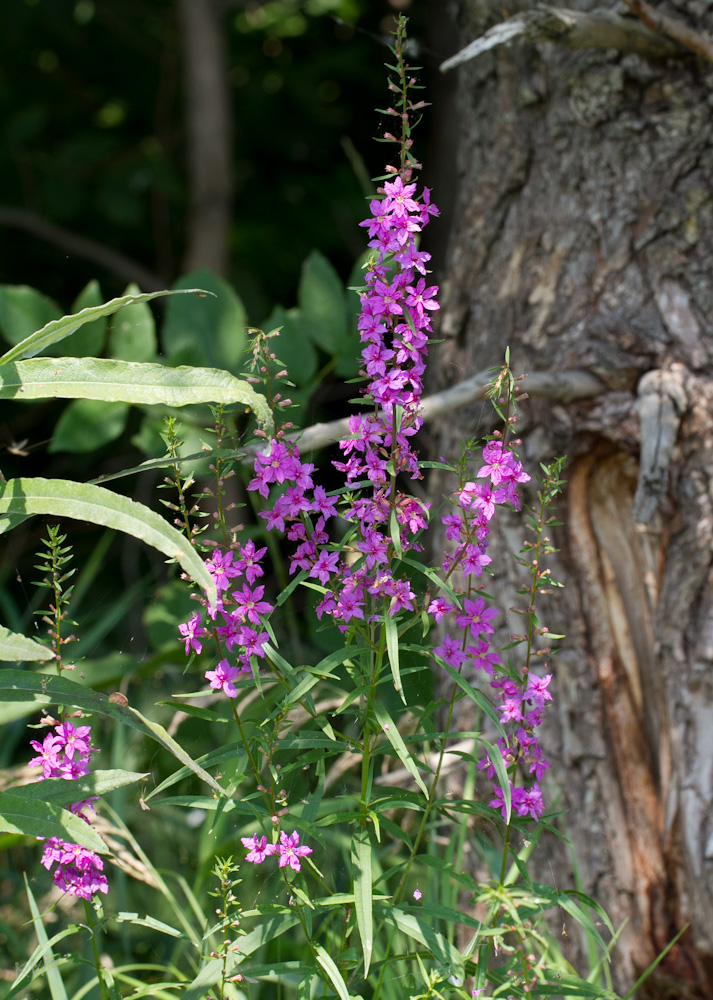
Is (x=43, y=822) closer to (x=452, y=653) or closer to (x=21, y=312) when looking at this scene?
(x=452, y=653)

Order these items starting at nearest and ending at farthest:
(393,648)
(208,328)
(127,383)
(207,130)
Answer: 1. (393,648)
2. (127,383)
3. (208,328)
4. (207,130)

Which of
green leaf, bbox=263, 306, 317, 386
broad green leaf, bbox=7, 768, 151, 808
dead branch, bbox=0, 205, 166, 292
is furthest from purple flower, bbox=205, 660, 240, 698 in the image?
dead branch, bbox=0, 205, 166, 292

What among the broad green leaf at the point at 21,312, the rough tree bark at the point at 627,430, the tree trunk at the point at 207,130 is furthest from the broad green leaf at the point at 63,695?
the tree trunk at the point at 207,130

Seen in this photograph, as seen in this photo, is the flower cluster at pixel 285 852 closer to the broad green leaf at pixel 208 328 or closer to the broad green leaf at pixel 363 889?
the broad green leaf at pixel 363 889

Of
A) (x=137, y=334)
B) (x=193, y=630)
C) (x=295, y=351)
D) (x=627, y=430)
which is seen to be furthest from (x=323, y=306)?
(x=193, y=630)

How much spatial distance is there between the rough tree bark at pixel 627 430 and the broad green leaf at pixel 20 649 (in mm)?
929

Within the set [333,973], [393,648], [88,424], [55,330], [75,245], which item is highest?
[75,245]

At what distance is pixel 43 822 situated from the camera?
0.77 m

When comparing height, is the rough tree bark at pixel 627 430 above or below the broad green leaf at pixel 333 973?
above

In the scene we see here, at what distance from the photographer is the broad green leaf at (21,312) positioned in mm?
1717

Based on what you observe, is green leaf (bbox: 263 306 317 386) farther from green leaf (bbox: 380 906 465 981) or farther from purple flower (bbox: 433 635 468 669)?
green leaf (bbox: 380 906 465 981)

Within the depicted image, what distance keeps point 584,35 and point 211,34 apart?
7.35 feet

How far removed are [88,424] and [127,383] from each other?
3.31 feet

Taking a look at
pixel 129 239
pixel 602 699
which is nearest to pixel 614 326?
pixel 602 699
